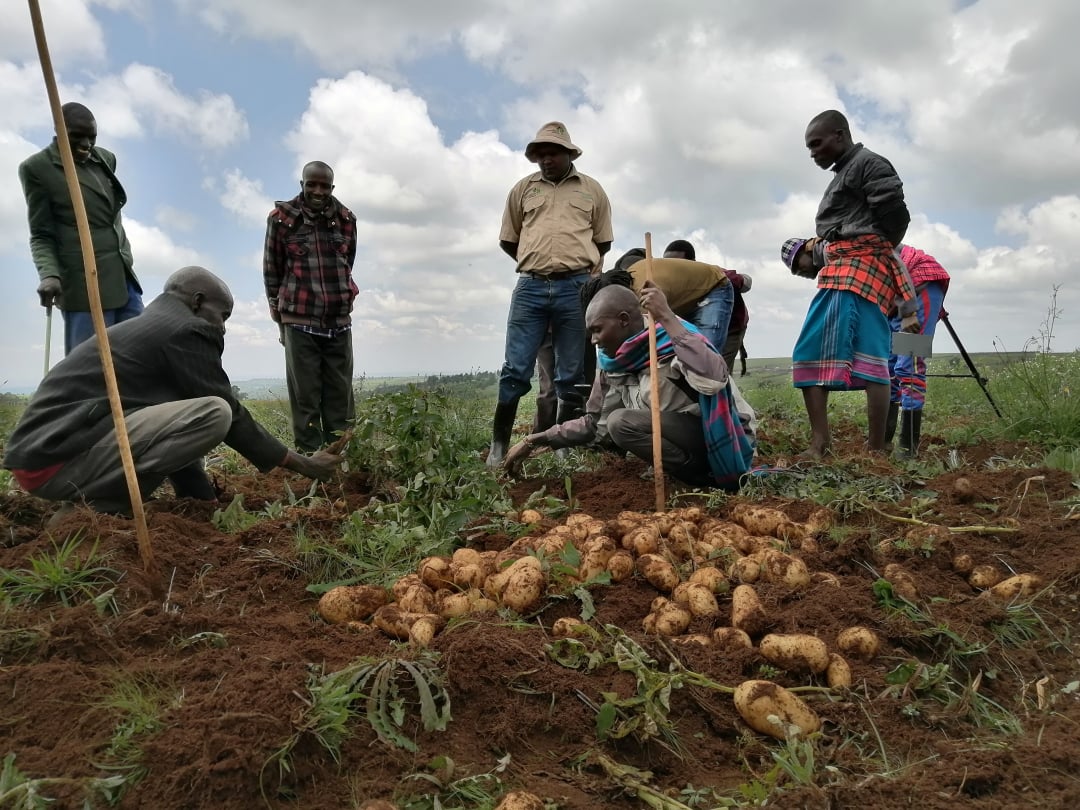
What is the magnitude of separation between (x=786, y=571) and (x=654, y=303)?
56.5 inches

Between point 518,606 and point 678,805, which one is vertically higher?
point 518,606

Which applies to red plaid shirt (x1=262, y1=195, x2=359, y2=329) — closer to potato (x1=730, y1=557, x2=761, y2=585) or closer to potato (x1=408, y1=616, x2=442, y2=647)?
potato (x1=408, y1=616, x2=442, y2=647)

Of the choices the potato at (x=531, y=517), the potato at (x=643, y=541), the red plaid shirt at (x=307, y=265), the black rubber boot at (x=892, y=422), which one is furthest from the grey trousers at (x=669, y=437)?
the black rubber boot at (x=892, y=422)

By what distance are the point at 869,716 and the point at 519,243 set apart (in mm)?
4044

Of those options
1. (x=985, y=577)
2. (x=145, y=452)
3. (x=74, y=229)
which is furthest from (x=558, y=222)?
(x=985, y=577)

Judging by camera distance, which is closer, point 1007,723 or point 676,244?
point 1007,723

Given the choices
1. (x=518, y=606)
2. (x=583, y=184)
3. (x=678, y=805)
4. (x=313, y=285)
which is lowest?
(x=678, y=805)

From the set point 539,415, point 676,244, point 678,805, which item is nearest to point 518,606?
point 678,805

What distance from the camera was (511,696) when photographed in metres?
1.82

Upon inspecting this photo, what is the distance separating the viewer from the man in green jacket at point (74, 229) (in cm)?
445

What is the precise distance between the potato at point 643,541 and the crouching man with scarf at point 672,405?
43.4 inches

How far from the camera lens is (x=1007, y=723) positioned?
5.93ft

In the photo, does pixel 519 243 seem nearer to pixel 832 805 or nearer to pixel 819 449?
pixel 819 449

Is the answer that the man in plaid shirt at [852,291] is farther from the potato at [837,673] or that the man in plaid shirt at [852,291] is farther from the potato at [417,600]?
the potato at [417,600]
